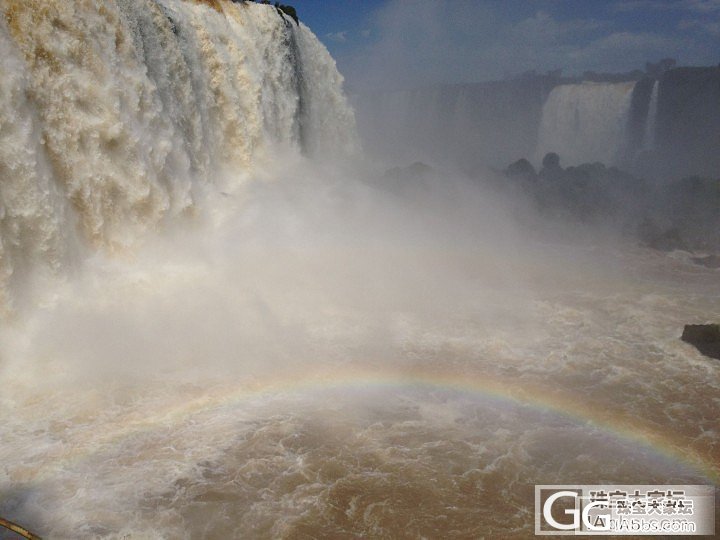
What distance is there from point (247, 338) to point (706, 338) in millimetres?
8290

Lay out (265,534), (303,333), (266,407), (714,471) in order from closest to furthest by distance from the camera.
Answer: (265,534) < (714,471) < (266,407) < (303,333)

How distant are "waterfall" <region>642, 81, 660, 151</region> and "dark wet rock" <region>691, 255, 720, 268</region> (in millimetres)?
20027

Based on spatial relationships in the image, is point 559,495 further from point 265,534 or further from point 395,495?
point 265,534

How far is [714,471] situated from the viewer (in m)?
→ 6.75

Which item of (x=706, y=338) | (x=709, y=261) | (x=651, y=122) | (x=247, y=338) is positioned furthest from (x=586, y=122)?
(x=247, y=338)

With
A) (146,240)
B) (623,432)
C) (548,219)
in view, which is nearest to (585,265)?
(548,219)

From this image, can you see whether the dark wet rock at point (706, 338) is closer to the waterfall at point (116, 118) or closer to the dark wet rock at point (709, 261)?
the dark wet rock at point (709, 261)

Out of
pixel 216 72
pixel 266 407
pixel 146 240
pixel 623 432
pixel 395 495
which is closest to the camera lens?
pixel 395 495

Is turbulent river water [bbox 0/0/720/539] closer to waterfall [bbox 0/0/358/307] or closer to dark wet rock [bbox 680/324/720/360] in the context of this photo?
waterfall [bbox 0/0/358/307]

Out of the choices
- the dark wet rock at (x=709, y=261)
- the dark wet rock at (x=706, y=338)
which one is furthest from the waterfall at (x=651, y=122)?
the dark wet rock at (x=706, y=338)

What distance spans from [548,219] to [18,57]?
1710 centimetres

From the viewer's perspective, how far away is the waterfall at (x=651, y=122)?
3294cm

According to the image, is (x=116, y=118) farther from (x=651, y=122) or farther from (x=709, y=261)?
(x=651, y=122)

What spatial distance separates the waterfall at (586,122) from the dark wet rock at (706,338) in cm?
2717
